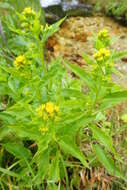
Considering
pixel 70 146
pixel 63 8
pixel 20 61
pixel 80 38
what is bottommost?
pixel 70 146

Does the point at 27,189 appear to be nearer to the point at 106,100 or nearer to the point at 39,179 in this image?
the point at 39,179

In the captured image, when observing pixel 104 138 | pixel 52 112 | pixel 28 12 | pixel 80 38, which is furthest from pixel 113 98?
pixel 80 38

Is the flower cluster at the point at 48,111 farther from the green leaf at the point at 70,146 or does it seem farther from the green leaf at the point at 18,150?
the green leaf at the point at 18,150

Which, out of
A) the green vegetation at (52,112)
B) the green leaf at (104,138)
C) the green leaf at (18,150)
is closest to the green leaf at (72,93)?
the green vegetation at (52,112)

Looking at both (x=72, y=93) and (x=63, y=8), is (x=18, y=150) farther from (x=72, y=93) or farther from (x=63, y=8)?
(x=63, y=8)

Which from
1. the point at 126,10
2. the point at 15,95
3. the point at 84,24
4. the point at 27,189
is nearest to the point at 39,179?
the point at 27,189

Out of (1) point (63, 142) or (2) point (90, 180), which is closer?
(1) point (63, 142)

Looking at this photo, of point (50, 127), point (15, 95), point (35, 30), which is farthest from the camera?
point (15, 95)
